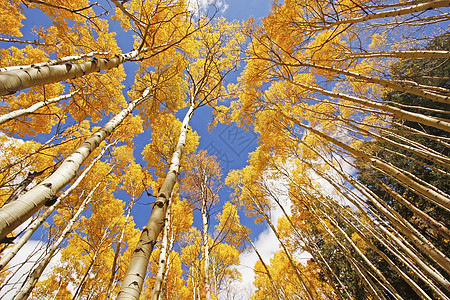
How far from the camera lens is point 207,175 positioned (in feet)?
20.2

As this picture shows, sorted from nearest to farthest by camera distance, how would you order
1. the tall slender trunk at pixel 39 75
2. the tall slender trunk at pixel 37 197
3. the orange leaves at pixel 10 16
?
the tall slender trunk at pixel 37 197 → the tall slender trunk at pixel 39 75 → the orange leaves at pixel 10 16

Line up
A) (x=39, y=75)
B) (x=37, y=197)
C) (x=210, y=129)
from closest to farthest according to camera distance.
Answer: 1. (x=37, y=197)
2. (x=39, y=75)
3. (x=210, y=129)

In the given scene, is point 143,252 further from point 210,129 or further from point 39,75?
point 210,129

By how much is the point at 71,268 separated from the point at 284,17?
45.2ft

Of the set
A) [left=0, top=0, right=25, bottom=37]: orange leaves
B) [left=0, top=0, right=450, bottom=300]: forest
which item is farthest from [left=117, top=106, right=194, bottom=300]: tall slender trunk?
[left=0, top=0, right=25, bottom=37]: orange leaves

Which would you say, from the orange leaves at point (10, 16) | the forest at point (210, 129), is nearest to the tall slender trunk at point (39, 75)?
the forest at point (210, 129)

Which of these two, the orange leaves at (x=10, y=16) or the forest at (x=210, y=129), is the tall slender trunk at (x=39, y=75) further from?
the orange leaves at (x=10, y=16)

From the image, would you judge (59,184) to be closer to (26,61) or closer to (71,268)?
(26,61)

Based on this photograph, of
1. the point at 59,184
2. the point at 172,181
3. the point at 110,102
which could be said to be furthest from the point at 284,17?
the point at 110,102

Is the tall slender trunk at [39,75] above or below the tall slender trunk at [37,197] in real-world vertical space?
above

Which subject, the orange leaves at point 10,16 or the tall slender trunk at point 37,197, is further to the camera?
the orange leaves at point 10,16

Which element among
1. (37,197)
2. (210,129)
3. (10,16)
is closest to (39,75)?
(37,197)

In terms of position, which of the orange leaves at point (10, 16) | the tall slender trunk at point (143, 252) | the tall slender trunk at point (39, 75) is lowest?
the tall slender trunk at point (143, 252)

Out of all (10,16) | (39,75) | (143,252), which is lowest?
(143,252)
